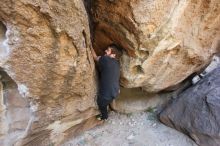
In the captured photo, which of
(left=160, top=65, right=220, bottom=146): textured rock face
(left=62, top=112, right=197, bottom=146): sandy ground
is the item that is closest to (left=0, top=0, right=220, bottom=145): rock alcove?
(left=62, top=112, right=197, bottom=146): sandy ground

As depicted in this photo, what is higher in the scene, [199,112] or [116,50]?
[116,50]

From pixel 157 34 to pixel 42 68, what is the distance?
1.23 metres

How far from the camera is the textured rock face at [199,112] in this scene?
3684 mm

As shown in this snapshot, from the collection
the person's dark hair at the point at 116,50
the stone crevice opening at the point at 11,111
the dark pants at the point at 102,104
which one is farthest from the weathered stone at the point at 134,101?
the stone crevice opening at the point at 11,111

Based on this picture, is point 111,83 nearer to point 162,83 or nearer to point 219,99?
point 162,83

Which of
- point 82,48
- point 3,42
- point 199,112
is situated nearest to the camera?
point 3,42

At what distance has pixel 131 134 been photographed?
3.90 meters

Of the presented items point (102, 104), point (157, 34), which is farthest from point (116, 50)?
point (102, 104)

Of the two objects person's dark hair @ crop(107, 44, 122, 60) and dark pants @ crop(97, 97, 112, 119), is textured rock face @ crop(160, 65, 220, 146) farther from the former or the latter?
person's dark hair @ crop(107, 44, 122, 60)

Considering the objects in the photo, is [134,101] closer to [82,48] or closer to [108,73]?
[108,73]

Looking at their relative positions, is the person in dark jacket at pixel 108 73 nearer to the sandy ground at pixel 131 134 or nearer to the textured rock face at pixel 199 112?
the sandy ground at pixel 131 134

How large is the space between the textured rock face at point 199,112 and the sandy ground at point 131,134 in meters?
0.13

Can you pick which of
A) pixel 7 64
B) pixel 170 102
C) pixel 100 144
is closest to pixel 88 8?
pixel 7 64

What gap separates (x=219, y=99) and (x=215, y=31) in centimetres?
85
